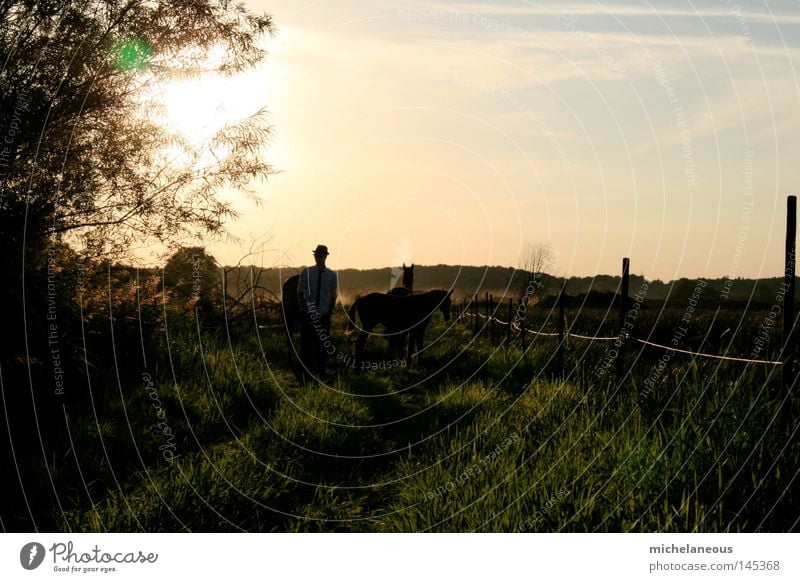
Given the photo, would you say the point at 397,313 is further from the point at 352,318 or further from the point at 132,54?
the point at 132,54

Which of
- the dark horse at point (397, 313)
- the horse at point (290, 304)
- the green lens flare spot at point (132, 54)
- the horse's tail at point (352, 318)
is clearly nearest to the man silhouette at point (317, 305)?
the horse at point (290, 304)

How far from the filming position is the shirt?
12297 mm

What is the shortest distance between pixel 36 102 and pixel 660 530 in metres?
7.55

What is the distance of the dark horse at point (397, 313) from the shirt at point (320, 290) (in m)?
2.26

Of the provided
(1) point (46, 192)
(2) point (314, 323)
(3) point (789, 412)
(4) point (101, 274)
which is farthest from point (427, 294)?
(3) point (789, 412)

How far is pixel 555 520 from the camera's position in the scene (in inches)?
202

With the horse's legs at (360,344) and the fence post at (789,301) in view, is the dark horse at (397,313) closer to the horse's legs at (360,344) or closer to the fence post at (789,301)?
the horse's legs at (360,344)

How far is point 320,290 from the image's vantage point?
12.4 meters

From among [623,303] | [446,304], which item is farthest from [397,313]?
[623,303]

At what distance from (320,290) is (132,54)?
4945mm

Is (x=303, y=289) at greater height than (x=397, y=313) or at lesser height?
greater

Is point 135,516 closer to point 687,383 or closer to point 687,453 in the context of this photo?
point 687,453

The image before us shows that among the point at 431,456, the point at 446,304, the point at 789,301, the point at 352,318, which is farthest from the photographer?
the point at 446,304

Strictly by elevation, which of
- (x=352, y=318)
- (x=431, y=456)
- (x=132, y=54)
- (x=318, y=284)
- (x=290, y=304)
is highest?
(x=132, y=54)
